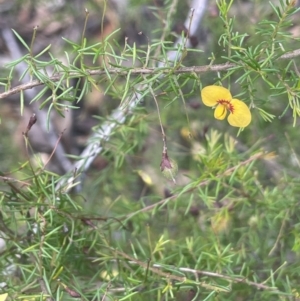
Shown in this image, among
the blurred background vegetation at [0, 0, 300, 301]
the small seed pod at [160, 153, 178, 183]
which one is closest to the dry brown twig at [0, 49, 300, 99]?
the blurred background vegetation at [0, 0, 300, 301]

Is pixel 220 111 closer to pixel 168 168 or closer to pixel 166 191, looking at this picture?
pixel 168 168

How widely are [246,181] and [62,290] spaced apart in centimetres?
36

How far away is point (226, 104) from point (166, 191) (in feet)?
1.07

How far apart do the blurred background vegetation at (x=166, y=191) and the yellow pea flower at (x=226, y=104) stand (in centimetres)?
1

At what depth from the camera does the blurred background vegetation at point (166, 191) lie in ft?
2.02

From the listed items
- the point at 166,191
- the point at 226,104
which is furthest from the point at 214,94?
the point at 166,191

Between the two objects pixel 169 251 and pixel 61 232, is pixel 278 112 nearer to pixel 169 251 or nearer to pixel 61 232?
pixel 169 251

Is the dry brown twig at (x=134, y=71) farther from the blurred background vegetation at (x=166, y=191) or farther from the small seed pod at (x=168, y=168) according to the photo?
the small seed pod at (x=168, y=168)

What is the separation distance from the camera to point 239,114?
609 millimetres

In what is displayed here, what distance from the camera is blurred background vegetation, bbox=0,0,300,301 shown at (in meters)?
0.62

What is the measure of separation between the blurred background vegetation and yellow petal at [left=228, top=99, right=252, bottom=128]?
0.5 inches

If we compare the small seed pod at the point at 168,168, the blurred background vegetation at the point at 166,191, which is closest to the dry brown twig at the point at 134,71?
the blurred background vegetation at the point at 166,191

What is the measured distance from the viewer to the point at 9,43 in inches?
61.0

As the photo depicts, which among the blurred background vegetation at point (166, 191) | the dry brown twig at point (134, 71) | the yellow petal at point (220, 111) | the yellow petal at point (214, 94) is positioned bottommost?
the blurred background vegetation at point (166, 191)
